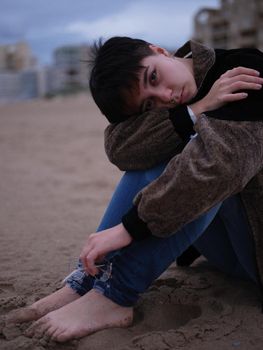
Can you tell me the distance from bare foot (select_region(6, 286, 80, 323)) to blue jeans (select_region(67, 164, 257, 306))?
32 mm

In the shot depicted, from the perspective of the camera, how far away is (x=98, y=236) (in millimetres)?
1457

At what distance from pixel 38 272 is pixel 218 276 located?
0.80 m

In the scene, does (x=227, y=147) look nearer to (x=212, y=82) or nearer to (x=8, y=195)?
(x=212, y=82)

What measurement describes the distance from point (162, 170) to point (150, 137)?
11 centimetres

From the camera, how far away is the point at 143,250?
1.47m

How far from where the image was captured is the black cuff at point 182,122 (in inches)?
56.5

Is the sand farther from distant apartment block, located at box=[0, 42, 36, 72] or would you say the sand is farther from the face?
distant apartment block, located at box=[0, 42, 36, 72]

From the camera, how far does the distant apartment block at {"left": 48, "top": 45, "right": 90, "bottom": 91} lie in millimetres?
51691

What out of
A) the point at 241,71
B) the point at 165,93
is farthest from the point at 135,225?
Result: the point at 241,71

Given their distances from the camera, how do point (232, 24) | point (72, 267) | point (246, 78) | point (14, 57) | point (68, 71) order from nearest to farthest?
point (246, 78), point (72, 267), point (232, 24), point (68, 71), point (14, 57)

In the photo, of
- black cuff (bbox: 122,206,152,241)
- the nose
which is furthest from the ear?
black cuff (bbox: 122,206,152,241)

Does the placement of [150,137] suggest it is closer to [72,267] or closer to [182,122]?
[182,122]

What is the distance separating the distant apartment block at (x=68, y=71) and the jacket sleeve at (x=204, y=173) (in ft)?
152

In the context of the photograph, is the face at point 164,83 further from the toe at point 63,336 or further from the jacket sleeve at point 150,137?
the toe at point 63,336
